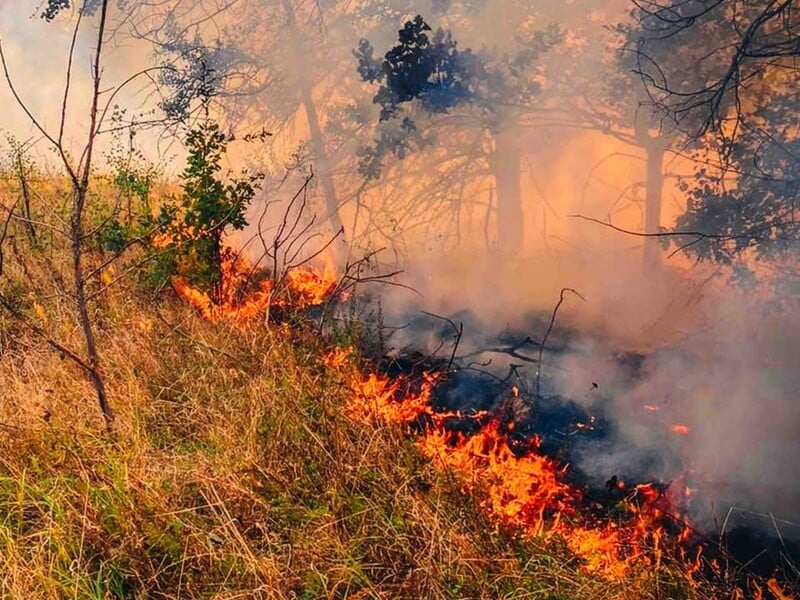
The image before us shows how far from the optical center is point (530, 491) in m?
3.88

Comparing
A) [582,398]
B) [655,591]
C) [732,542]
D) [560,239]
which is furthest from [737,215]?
[655,591]

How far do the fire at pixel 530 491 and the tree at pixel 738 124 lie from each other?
3164 millimetres

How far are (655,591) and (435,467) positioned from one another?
50.2 inches

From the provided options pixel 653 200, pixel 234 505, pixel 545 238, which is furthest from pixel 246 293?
pixel 653 200

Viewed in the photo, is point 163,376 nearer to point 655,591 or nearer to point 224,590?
point 224,590

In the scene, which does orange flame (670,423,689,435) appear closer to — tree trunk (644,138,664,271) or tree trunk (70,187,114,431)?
tree trunk (644,138,664,271)

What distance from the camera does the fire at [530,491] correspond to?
335 cm

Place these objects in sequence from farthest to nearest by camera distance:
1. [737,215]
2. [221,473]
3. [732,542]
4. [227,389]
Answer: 1. [737,215]
2. [227,389]
3. [732,542]
4. [221,473]

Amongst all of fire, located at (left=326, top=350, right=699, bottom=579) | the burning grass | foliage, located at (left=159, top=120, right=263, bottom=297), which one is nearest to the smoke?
fire, located at (left=326, top=350, right=699, bottom=579)

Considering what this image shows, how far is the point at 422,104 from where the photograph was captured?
826cm

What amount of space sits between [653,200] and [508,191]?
195 centimetres

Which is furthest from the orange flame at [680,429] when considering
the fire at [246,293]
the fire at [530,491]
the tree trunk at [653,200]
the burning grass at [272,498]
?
the tree trunk at [653,200]

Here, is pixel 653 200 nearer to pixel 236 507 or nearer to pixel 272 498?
pixel 272 498

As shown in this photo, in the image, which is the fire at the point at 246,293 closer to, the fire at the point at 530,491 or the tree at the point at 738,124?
the fire at the point at 530,491
